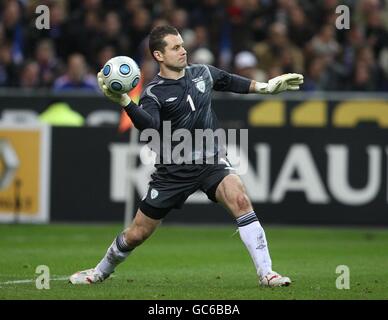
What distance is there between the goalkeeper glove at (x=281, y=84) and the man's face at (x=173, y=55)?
90cm

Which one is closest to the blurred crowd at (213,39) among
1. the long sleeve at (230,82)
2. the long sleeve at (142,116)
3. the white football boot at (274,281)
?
the long sleeve at (230,82)

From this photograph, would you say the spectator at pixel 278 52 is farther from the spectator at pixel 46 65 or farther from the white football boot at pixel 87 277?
the white football boot at pixel 87 277

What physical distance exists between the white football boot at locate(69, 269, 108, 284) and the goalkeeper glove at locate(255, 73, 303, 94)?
2394 millimetres

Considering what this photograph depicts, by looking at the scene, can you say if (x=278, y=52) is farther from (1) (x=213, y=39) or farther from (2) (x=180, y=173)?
(2) (x=180, y=173)

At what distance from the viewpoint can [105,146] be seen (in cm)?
1855

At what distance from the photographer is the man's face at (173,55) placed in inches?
406

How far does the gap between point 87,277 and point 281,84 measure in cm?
266

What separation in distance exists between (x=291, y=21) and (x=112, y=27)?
3608mm

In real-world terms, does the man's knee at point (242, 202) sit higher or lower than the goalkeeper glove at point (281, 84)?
lower

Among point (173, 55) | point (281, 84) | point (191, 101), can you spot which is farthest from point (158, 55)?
point (281, 84)

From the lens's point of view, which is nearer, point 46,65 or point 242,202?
point 242,202

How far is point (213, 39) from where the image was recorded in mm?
22234
